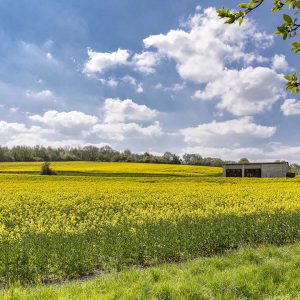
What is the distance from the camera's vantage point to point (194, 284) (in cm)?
723

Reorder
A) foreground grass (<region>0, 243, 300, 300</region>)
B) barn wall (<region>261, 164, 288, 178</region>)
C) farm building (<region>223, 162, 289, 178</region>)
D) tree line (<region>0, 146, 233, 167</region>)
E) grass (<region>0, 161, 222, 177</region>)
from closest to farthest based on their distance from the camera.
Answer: foreground grass (<region>0, 243, 300, 300</region>) < grass (<region>0, 161, 222, 177</region>) < barn wall (<region>261, 164, 288, 178</region>) < farm building (<region>223, 162, 289, 178</region>) < tree line (<region>0, 146, 233, 167</region>)

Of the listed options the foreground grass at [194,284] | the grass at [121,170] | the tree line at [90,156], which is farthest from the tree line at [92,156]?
the foreground grass at [194,284]

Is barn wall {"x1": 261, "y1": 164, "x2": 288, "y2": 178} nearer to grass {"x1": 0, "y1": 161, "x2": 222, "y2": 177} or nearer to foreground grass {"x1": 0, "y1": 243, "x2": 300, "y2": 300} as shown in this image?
grass {"x1": 0, "y1": 161, "x2": 222, "y2": 177}

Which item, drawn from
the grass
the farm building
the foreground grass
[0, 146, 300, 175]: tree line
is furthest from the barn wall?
the foreground grass

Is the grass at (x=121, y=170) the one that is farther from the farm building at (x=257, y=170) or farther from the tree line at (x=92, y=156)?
the tree line at (x=92, y=156)

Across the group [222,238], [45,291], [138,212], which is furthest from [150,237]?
[138,212]

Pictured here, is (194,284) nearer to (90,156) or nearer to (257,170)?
(257,170)

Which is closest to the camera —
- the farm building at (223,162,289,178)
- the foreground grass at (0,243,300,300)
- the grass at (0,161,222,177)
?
the foreground grass at (0,243,300,300)

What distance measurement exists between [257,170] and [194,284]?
6647 centimetres

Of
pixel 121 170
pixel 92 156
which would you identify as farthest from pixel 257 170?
pixel 92 156

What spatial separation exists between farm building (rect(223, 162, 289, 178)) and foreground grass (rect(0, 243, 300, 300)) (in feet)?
206

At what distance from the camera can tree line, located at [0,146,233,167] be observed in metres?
108

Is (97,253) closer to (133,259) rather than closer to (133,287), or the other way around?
(133,259)

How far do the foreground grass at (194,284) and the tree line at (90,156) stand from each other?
3788 inches
